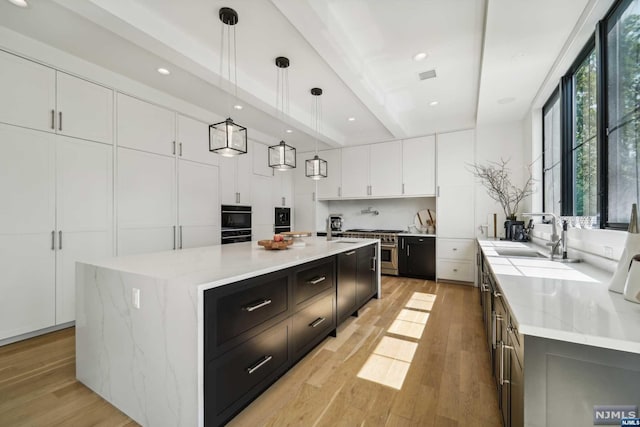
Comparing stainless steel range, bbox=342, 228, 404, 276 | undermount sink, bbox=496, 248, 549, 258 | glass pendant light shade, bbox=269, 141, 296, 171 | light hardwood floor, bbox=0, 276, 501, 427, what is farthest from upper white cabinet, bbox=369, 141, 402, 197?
light hardwood floor, bbox=0, 276, 501, 427

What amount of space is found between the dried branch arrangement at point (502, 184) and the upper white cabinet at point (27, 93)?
17.2ft

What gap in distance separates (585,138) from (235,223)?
14.5 feet

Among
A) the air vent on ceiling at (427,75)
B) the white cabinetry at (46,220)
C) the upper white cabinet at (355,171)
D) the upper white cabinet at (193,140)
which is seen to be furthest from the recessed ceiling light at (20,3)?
the upper white cabinet at (355,171)

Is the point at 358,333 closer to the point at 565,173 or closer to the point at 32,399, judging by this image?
the point at 32,399

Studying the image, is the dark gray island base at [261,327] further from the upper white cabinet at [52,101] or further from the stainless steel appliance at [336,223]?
the stainless steel appliance at [336,223]

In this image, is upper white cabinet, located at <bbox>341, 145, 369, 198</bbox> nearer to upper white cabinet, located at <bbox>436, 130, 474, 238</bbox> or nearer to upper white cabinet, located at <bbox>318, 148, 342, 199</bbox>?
upper white cabinet, located at <bbox>318, 148, 342, 199</bbox>

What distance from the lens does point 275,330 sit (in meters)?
1.75

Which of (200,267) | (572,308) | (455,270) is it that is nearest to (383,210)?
(455,270)

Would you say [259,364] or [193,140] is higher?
[193,140]

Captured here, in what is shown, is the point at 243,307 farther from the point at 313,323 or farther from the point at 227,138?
the point at 227,138

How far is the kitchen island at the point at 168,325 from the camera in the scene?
1.26 metres

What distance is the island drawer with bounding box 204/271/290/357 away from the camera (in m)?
1.30

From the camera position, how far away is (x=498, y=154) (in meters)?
4.23

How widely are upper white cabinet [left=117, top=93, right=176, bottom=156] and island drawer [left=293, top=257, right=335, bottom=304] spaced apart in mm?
2647
